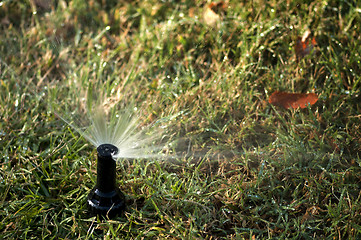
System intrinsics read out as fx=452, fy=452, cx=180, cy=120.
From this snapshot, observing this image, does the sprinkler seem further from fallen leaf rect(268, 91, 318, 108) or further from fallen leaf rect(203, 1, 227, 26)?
fallen leaf rect(203, 1, 227, 26)

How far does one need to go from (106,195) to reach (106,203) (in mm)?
41

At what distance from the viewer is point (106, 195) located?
2.14 meters

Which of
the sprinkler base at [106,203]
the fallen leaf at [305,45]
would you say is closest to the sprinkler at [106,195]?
the sprinkler base at [106,203]

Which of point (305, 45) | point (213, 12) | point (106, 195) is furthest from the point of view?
point (213, 12)

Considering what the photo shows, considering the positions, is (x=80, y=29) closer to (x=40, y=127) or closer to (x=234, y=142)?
(x=40, y=127)

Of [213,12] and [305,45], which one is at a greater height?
[213,12]

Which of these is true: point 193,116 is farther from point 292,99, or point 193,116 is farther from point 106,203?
point 106,203

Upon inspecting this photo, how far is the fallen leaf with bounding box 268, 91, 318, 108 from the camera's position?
2.73m

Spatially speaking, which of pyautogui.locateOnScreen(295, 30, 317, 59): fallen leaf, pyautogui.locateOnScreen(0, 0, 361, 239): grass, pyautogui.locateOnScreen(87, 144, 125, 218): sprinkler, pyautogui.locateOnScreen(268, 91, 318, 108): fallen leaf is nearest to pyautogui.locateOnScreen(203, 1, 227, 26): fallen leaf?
pyautogui.locateOnScreen(0, 0, 361, 239): grass

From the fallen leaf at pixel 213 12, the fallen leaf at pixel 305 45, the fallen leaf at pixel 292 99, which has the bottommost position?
the fallen leaf at pixel 292 99

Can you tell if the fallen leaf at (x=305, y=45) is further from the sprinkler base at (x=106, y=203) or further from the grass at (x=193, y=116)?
the sprinkler base at (x=106, y=203)

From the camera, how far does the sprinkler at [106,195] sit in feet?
6.81

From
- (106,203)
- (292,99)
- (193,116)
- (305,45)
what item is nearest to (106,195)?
(106,203)

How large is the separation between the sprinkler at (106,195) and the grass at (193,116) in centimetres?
6
